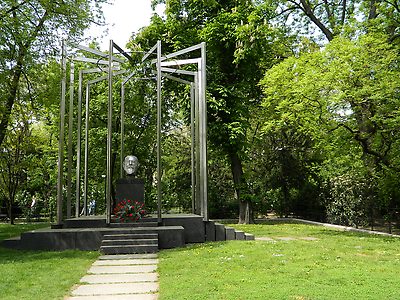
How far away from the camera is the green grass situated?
5402 millimetres

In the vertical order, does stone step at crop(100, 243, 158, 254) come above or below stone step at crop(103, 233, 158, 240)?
below

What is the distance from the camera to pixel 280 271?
687 cm

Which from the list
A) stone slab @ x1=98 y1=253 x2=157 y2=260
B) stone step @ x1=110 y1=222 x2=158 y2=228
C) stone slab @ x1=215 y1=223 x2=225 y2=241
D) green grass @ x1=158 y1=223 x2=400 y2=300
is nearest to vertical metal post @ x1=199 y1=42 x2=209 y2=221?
stone slab @ x1=215 y1=223 x2=225 y2=241

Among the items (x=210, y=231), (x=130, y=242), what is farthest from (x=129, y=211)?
(x=210, y=231)

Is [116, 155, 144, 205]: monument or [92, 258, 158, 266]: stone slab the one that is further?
[116, 155, 144, 205]: monument

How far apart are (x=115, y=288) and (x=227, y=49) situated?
14.7 meters

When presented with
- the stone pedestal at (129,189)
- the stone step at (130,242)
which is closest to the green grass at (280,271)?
the stone step at (130,242)

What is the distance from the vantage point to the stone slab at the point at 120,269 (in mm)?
7188

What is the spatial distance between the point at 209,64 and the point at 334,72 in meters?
7.73

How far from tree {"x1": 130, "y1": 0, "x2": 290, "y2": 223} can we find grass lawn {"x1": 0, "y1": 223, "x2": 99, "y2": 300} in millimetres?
9714

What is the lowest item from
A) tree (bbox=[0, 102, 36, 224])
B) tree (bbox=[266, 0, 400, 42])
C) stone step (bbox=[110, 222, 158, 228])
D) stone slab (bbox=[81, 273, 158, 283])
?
stone slab (bbox=[81, 273, 158, 283])

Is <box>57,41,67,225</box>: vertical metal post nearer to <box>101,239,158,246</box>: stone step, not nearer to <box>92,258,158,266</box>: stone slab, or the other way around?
<box>101,239,158,246</box>: stone step

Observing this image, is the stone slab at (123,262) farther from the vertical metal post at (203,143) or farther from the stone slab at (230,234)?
the stone slab at (230,234)

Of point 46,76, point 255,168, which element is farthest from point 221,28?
point 255,168
